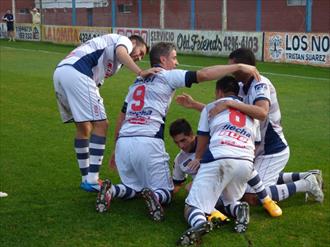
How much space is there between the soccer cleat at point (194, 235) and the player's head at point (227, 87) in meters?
1.23

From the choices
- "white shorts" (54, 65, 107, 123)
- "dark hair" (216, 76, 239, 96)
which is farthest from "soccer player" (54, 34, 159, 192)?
"dark hair" (216, 76, 239, 96)

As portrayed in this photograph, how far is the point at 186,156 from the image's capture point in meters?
5.58

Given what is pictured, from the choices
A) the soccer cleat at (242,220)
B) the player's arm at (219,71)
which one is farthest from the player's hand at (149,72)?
the soccer cleat at (242,220)

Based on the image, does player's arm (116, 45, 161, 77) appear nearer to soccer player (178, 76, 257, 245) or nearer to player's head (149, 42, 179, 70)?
player's head (149, 42, 179, 70)

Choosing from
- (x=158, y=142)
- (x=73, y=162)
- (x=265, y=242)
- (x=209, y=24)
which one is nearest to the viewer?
(x=265, y=242)

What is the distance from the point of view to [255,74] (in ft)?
16.9

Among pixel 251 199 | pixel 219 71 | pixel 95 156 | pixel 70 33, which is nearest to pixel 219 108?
pixel 219 71

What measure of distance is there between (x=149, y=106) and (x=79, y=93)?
91 centimetres

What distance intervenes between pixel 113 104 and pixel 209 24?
23914mm

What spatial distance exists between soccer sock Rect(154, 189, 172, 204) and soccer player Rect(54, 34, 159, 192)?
86 centimetres

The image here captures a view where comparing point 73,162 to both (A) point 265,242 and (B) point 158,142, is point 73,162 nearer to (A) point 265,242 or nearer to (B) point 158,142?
(B) point 158,142

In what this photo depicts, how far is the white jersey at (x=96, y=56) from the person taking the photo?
604cm

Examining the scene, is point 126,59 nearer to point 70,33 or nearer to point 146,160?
point 146,160

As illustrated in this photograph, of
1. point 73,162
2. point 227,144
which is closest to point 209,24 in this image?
point 73,162
